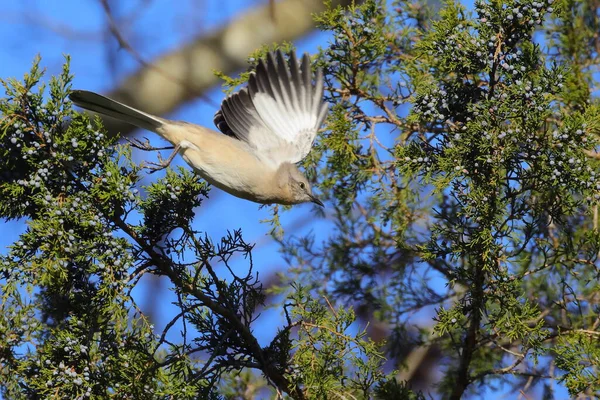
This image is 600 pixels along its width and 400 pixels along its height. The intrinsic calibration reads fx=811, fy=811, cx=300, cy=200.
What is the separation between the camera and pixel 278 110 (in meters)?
3.78

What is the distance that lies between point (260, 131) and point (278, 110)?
0.62 feet

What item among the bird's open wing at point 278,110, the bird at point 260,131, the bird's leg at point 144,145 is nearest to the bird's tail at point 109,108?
the bird at point 260,131

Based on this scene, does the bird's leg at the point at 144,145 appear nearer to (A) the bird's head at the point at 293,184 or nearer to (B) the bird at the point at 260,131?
(B) the bird at the point at 260,131

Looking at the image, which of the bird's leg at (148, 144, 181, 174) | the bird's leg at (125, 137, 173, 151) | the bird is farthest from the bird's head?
the bird's leg at (125, 137, 173, 151)

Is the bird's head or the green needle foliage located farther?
the bird's head

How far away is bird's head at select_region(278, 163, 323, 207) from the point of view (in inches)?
150

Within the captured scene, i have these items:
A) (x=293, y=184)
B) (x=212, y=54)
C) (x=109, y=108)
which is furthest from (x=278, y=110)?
(x=212, y=54)

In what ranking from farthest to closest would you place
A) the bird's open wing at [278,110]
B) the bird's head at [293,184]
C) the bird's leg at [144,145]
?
1. the bird's head at [293,184]
2. the bird's leg at [144,145]
3. the bird's open wing at [278,110]

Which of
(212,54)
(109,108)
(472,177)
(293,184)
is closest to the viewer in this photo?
(472,177)

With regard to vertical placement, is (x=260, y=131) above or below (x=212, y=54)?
below

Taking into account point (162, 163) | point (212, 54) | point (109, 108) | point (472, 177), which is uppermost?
point (212, 54)

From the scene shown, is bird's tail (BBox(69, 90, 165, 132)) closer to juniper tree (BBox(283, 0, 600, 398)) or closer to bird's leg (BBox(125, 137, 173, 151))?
bird's leg (BBox(125, 137, 173, 151))

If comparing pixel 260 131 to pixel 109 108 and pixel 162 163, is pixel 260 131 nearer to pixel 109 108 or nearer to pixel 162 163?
pixel 162 163

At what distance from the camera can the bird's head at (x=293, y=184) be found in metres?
3.82
